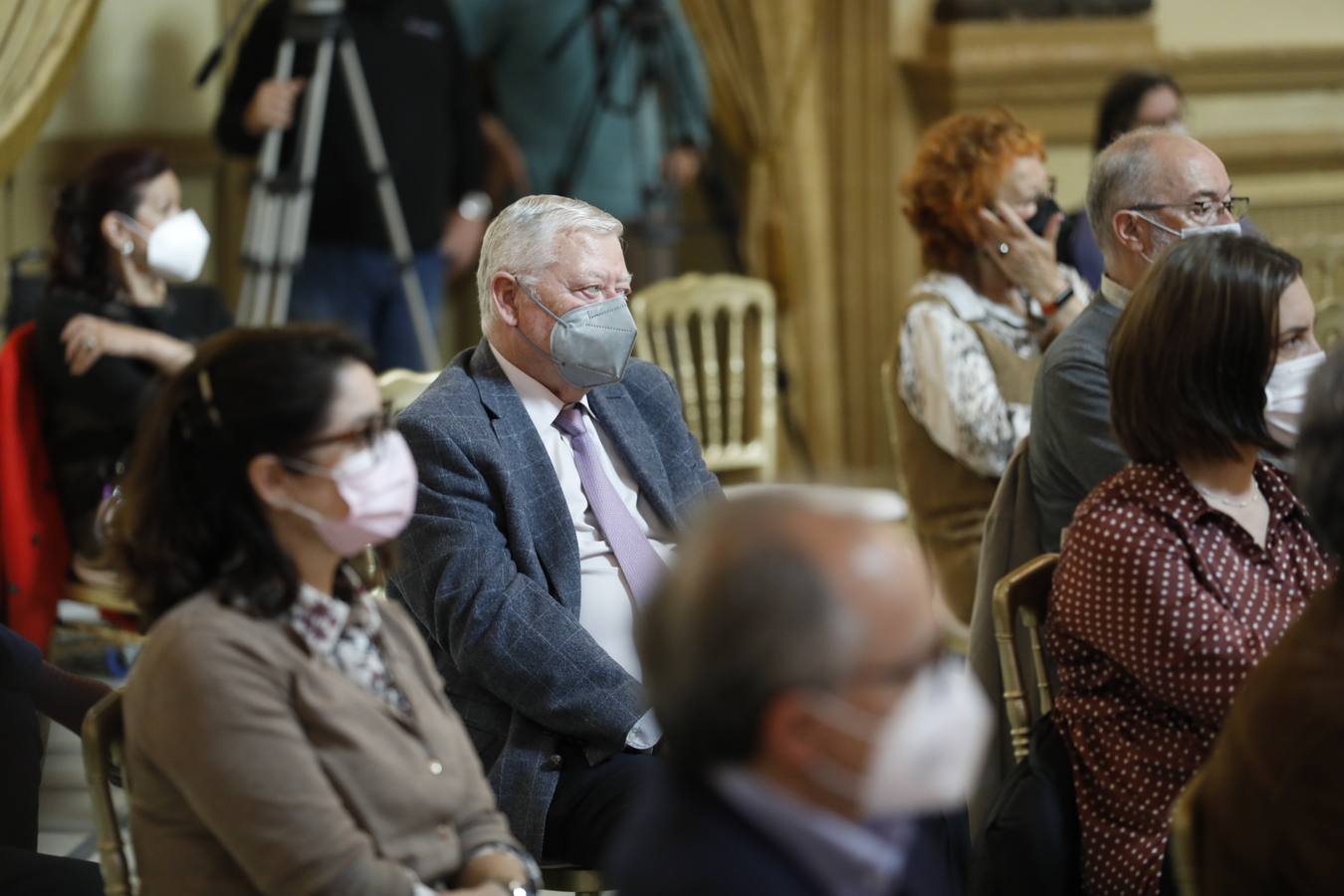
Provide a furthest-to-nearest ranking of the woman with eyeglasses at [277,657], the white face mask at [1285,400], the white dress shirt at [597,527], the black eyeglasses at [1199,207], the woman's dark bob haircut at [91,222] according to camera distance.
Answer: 1. the woman's dark bob haircut at [91,222]
2. the black eyeglasses at [1199,207]
3. the white dress shirt at [597,527]
4. the white face mask at [1285,400]
5. the woman with eyeglasses at [277,657]

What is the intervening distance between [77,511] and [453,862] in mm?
2012

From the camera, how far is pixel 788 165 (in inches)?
204

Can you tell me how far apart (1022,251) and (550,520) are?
1.21m

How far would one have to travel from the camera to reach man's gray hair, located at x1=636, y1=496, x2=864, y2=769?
1200 millimetres

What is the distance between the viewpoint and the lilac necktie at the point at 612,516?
93.8 inches

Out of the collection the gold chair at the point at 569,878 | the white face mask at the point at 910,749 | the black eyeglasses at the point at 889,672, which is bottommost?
the gold chair at the point at 569,878

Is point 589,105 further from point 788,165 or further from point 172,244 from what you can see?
point 172,244

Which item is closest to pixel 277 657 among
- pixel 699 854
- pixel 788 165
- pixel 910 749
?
pixel 699 854

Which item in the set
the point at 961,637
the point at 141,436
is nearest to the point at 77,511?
the point at 961,637

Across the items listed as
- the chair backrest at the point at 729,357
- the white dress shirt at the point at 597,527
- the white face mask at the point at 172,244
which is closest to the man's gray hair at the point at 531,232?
the white dress shirt at the point at 597,527

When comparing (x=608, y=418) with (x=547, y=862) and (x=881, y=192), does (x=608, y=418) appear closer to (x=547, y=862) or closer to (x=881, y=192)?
(x=547, y=862)

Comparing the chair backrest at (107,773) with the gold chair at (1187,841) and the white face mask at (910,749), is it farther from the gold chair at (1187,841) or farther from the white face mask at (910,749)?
the gold chair at (1187,841)

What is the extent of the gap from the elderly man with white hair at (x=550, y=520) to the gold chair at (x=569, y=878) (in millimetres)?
21

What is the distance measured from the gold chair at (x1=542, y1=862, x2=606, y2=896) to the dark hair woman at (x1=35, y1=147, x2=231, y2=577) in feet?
5.21
